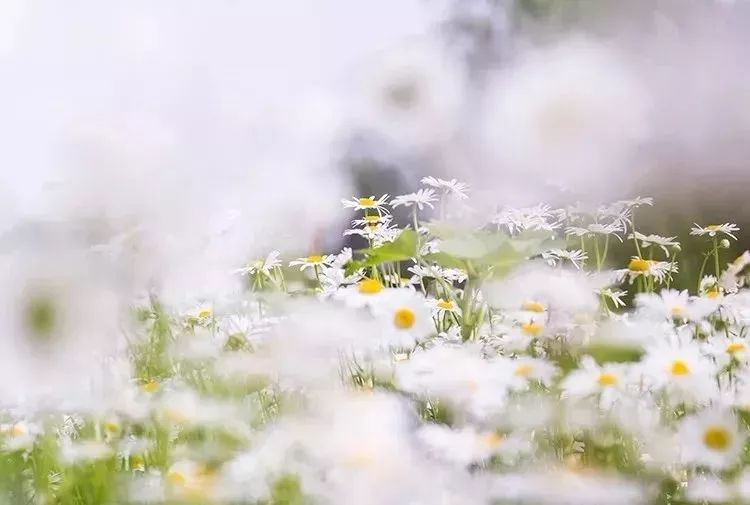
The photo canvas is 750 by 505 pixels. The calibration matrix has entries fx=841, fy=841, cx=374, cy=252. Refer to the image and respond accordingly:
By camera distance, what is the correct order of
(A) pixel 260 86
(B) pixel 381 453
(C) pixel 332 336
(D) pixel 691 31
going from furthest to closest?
(D) pixel 691 31
(A) pixel 260 86
(C) pixel 332 336
(B) pixel 381 453

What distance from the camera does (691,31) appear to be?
4.65ft

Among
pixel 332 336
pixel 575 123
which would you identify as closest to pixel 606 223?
pixel 575 123

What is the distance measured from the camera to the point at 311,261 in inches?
39.6

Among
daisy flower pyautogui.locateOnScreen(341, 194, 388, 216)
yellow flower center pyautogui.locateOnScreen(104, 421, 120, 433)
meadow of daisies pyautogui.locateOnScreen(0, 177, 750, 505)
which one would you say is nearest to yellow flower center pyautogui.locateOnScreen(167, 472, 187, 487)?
meadow of daisies pyautogui.locateOnScreen(0, 177, 750, 505)

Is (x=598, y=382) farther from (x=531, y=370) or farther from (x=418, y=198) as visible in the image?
(x=418, y=198)

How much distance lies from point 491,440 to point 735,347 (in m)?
0.27

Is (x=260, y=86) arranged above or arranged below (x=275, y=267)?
above

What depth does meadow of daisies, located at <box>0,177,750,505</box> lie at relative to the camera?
0.50m

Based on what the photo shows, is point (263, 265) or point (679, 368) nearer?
point (679, 368)

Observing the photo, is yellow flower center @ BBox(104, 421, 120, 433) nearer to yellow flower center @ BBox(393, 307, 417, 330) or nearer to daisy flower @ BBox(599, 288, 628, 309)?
yellow flower center @ BBox(393, 307, 417, 330)

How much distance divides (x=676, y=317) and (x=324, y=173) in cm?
34

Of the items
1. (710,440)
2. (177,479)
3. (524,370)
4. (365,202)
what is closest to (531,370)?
(524,370)

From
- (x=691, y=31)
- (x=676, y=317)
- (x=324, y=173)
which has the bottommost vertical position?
(x=676, y=317)

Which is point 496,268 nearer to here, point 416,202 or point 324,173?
point 324,173
